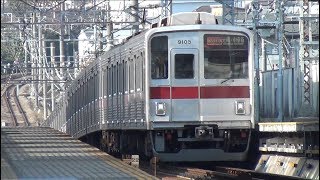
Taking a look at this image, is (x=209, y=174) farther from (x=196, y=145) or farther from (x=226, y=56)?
(x=226, y=56)

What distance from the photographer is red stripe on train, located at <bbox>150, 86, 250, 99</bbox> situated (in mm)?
15594

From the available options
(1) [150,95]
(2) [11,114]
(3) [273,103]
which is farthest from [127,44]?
(2) [11,114]

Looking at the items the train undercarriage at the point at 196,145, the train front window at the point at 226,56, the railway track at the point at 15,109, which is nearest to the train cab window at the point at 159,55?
the train front window at the point at 226,56

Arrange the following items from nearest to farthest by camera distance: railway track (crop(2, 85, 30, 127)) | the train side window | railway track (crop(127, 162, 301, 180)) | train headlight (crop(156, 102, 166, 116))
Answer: railway track (crop(127, 162, 301, 180))
train headlight (crop(156, 102, 166, 116))
the train side window
railway track (crop(2, 85, 30, 127))

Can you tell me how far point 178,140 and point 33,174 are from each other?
428cm

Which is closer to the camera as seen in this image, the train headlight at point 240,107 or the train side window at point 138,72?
the train headlight at point 240,107

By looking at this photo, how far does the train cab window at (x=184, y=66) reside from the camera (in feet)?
51.6

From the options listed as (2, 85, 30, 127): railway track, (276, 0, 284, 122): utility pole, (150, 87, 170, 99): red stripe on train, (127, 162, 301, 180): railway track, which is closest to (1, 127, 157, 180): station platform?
(127, 162, 301, 180): railway track

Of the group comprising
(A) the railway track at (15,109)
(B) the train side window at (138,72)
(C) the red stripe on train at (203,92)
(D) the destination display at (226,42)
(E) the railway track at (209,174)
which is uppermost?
(D) the destination display at (226,42)

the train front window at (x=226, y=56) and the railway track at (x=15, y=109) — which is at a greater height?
the train front window at (x=226, y=56)

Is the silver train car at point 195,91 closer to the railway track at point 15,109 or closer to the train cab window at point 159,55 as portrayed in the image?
the train cab window at point 159,55

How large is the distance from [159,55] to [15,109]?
44.1 metres

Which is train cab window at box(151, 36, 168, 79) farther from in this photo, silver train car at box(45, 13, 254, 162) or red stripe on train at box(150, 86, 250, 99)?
red stripe on train at box(150, 86, 250, 99)

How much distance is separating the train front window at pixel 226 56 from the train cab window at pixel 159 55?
72 cm
